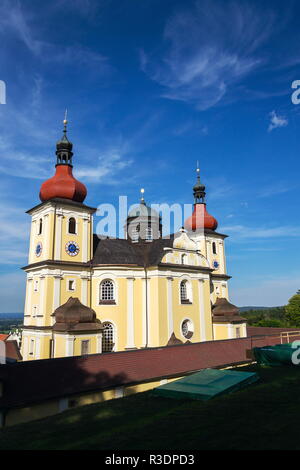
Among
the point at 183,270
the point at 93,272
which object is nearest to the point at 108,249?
the point at 93,272

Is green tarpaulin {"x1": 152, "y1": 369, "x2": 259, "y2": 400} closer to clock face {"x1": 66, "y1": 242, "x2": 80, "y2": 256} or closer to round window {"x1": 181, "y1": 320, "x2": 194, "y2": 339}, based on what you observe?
round window {"x1": 181, "y1": 320, "x2": 194, "y2": 339}

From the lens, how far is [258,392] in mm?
13586

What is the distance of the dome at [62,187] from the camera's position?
3091 cm

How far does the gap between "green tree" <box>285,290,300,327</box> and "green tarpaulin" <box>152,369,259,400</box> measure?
46.3 meters

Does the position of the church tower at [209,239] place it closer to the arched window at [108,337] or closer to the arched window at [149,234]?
the arched window at [149,234]

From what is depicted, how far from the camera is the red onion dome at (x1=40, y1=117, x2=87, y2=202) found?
3094 centimetres

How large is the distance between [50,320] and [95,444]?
66.4 feet

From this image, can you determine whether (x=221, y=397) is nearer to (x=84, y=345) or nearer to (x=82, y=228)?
(x=84, y=345)

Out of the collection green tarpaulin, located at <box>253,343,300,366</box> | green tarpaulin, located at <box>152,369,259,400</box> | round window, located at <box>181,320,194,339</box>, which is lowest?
green tarpaulin, located at <box>152,369,259,400</box>

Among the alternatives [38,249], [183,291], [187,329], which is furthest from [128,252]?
[187,329]

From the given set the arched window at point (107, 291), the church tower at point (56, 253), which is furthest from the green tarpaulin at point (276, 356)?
the church tower at point (56, 253)

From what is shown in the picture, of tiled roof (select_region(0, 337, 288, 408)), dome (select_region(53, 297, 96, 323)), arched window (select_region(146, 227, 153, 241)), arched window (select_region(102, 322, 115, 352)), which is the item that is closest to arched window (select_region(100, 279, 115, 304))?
arched window (select_region(102, 322, 115, 352))

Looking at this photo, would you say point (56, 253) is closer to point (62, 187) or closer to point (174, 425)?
point (62, 187)

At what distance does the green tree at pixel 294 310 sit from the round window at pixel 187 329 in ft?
100
